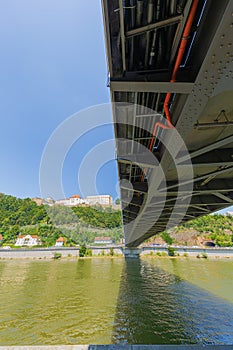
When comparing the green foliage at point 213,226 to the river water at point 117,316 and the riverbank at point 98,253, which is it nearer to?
the riverbank at point 98,253

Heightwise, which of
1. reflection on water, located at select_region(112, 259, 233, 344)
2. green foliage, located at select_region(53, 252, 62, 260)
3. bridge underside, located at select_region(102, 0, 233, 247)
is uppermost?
green foliage, located at select_region(53, 252, 62, 260)

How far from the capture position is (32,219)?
283 ft

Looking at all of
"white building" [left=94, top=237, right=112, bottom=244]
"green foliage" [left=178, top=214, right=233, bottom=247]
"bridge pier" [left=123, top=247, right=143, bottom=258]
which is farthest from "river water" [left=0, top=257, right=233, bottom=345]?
"green foliage" [left=178, top=214, right=233, bottom=247]

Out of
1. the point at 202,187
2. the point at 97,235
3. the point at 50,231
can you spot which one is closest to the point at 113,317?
the point at 202,187

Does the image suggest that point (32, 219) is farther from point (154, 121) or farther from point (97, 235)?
point (154, 121)

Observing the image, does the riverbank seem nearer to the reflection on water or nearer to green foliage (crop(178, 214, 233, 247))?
green foliage (crop(178, 214, 233, 247))

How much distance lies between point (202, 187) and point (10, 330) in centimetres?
925

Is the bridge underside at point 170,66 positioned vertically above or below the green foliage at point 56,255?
below

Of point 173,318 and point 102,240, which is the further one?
point 102,240

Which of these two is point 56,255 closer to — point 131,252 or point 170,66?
point 131,252

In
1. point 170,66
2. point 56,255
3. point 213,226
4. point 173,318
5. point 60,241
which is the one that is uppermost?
point 213,226

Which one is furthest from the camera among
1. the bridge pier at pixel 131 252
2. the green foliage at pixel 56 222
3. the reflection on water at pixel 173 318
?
the green foliage at pixel 56 222

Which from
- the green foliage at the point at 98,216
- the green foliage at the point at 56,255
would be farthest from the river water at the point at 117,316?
the green foliage at the point at 98,216

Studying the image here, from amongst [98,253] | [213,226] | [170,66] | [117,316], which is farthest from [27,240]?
[170,66]
